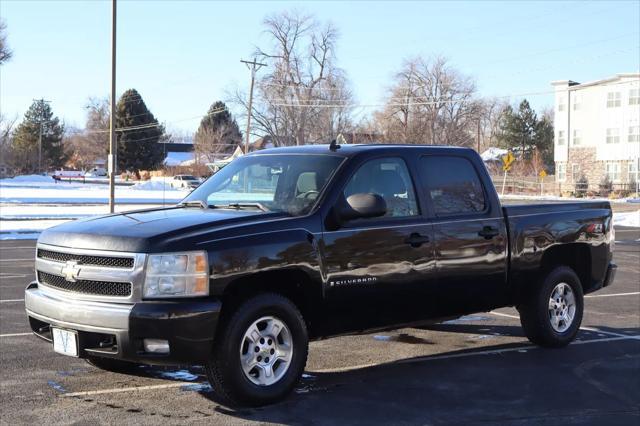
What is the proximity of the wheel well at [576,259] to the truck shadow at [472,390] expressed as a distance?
793 millimetres

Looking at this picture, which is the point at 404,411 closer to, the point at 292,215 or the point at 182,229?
the point at 292,215

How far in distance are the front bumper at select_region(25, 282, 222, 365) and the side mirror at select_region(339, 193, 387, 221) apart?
1298 mm

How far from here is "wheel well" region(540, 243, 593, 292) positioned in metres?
7.89

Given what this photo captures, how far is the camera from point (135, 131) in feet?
304

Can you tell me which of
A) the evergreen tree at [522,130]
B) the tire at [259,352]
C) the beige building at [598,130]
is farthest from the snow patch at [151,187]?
the tire at [259,352]

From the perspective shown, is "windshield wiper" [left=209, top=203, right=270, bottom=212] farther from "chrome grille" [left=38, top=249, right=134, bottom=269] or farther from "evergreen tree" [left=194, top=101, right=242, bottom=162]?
"evergreen tree" [left=194, top=101, right=242, bottom=162]

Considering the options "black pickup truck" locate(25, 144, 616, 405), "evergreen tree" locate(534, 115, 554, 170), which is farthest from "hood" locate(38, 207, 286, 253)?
"evergreen tree" locate(534, 115, 554, 170)

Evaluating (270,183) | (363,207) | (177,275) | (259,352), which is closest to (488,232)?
(363,207)

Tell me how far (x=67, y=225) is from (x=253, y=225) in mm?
1492

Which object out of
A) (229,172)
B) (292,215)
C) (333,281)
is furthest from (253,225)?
(229,172)

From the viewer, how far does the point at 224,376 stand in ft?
17.3

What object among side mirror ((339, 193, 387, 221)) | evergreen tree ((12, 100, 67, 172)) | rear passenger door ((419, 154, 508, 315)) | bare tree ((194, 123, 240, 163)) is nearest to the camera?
side mirror ((339, 193, 387, 221))

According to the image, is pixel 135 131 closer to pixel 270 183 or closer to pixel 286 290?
pixel 270 183

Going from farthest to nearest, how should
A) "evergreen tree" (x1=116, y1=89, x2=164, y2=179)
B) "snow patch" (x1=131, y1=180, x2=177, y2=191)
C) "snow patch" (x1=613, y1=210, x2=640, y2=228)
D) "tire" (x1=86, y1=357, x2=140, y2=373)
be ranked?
"evergreen tree" (x1=116, y1=89, x2=164, y2=179) < "snow patch" (x1=131, y1=180, x2=177, y2=191) < "snow patch" (x1=613, y1=210, x2=640, y2=228) < "tire" (x1=86, y1=357, x2=140, y2=373)
